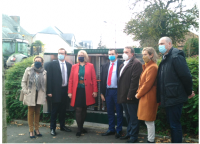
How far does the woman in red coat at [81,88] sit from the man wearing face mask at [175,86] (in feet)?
7.01

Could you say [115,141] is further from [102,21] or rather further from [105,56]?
[102,21]

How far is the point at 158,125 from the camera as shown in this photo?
5.09 m

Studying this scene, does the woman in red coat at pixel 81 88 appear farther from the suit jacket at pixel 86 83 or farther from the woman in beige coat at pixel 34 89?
the woman in beige coat at pixel 34 89

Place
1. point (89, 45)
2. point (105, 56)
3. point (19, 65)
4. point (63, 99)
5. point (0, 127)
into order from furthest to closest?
point (89, 45) → point (19, 65) → point (105, 56) → point (63, 99) → point (0, 127)

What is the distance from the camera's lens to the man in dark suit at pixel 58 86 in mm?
5234

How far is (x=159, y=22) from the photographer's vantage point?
24.5 metres

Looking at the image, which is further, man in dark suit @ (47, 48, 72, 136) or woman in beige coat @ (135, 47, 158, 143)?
man in dark suit @ (47, 48, 72, 136)

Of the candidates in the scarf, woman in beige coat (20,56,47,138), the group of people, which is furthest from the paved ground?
the scarf

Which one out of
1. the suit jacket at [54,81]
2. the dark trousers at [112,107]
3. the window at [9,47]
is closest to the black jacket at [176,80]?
the dark trousers at [112,107]

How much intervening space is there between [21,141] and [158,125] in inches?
131

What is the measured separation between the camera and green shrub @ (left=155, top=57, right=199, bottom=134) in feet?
14.6

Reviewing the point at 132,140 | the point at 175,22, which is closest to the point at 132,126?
the point at 132,140

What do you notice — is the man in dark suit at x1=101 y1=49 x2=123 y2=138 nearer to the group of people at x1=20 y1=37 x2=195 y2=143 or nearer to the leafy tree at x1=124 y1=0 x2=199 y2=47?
the group of people at x1=20 y1=37 x2=195 y2=143

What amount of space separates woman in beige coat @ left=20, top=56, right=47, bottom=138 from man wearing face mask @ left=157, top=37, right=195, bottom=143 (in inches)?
115
